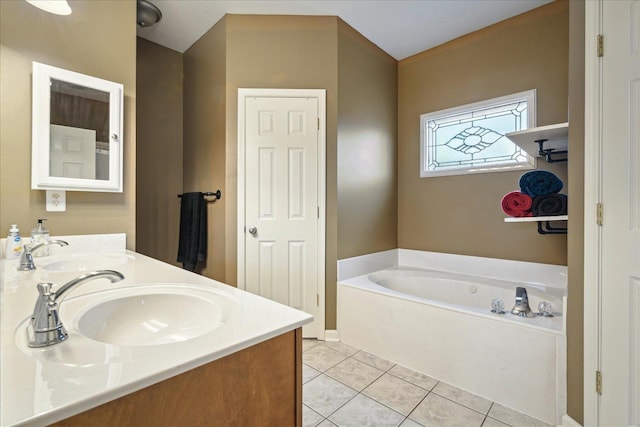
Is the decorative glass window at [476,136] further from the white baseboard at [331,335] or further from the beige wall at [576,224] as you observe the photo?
the white baseboard at [331,335]

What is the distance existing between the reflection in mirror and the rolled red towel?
2400mm

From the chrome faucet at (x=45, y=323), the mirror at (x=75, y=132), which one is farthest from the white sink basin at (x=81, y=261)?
the chrome faucet at (x=45, y=323)

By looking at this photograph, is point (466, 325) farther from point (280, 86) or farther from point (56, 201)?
point (56, 201)

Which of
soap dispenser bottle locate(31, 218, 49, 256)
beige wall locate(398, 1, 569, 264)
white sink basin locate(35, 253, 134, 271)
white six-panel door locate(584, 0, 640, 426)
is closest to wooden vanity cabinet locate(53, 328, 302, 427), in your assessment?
white sink basin locate(35, 253, 134, 271)

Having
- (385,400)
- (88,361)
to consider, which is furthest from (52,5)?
(385,400)

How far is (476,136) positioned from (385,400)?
223cm

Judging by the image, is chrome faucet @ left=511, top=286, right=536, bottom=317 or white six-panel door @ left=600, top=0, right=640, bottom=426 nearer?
white six-panel door @ left=600, top=0, right=640, bottom=426

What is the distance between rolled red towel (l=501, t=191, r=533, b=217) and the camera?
1.92m

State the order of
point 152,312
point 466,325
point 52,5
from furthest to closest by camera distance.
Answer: point 466,325 → point 52,5 → point 152,312

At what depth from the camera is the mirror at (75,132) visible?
1365 millimetres

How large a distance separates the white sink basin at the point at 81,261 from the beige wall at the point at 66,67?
0.61 feet

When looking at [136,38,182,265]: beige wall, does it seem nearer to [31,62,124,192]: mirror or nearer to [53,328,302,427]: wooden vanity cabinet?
[31,62,124,192]: mirror

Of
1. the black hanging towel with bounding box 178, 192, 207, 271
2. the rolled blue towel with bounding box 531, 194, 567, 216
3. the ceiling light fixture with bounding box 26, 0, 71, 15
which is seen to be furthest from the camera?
the black hanging towel with bounding box 178, 192, 207, 271

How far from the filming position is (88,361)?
510mm
